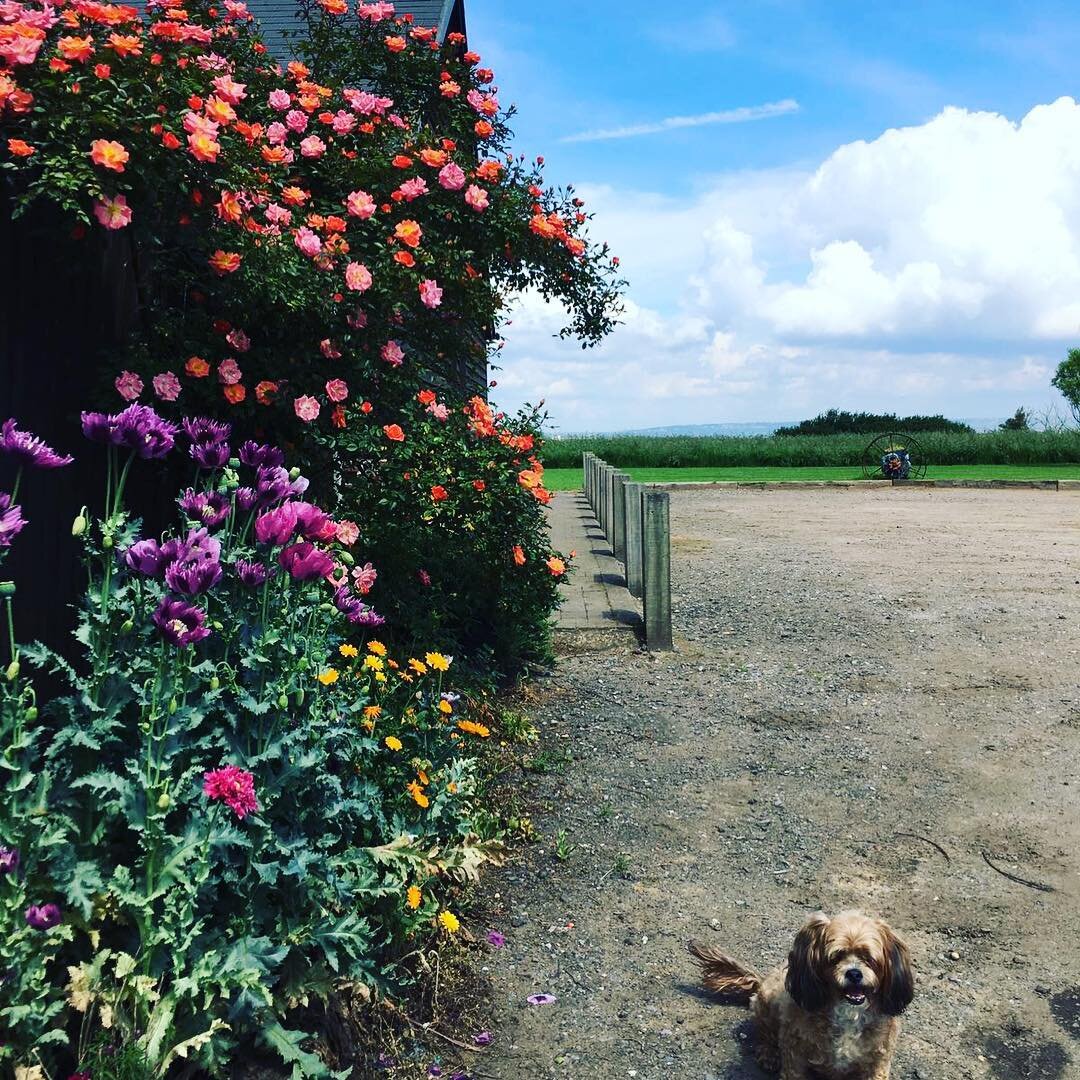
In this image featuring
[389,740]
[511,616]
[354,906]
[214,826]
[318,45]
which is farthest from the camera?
[511,616]

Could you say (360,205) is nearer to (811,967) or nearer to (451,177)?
(451,177)

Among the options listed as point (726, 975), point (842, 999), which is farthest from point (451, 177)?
point (842, 999)

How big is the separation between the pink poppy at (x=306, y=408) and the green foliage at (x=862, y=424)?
40.2 metres

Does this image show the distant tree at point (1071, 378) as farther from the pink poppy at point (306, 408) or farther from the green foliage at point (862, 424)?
the pink poppy at point (306, 408)

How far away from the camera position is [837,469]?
109 feet

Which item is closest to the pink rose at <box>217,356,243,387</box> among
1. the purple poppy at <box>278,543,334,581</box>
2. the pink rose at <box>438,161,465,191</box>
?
the pink rose at <box>438,161,465,191</box>

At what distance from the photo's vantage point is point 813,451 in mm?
35062

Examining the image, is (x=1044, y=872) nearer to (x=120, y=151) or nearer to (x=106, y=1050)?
(x=106, y=1050)

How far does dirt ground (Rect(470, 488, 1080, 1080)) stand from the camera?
346cm

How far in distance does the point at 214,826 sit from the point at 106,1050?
542 mm

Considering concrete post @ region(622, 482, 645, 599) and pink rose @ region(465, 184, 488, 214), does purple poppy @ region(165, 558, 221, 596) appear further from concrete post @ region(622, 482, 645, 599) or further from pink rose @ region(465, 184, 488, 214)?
concrete post @ region(622, 482, 645, 599)

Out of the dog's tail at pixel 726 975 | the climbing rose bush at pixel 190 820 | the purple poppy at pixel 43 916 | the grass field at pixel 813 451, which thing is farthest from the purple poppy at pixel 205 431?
the grass field at pixel 813 451

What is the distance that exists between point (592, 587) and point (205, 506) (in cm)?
727

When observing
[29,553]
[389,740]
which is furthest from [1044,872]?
[29,553]
